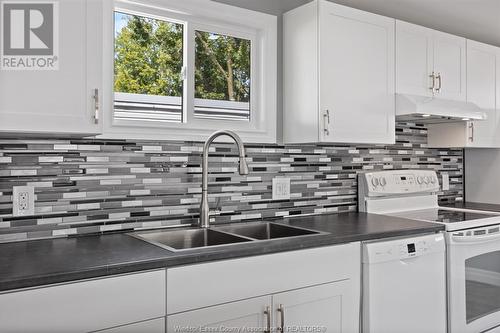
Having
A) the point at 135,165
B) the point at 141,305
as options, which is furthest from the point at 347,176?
the point at 141,305

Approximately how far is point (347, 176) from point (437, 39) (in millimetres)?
1102

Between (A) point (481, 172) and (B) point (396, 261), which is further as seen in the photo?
(A) point (481, 172)

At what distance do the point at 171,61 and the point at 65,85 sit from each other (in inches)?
32.1

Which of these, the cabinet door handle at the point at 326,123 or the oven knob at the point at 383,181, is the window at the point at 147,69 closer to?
the cabinet door handle at the point at 326,123

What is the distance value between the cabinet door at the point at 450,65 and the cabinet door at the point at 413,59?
0.25 feet

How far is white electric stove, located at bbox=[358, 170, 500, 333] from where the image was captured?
2559mm

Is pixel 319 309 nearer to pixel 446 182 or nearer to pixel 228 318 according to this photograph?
pixel 228 318

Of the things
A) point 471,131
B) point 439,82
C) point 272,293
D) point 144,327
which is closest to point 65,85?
point 144,327

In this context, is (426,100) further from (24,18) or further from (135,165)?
(24,18)

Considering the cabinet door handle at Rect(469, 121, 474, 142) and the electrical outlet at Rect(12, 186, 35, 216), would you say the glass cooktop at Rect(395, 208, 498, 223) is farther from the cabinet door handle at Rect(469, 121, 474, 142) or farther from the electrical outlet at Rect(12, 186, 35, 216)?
the electrical outlet at Rect(12, 186, 35, 216)

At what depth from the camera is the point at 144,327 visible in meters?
1.60

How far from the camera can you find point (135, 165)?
7.43ft

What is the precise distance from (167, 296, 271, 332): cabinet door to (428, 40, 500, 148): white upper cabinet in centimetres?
224

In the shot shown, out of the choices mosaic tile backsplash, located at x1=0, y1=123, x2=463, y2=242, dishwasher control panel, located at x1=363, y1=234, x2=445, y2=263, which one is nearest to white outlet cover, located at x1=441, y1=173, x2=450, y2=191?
mosaic tile backsplash, located at x1=0, y1=123, x2=463, y2=242
